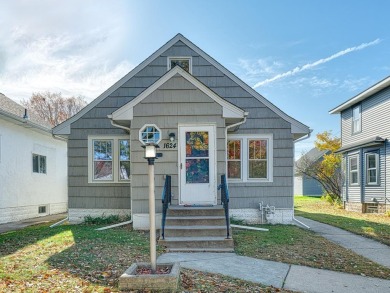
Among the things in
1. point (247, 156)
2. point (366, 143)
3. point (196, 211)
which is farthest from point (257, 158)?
point (366, 143)

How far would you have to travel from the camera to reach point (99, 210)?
390 inches

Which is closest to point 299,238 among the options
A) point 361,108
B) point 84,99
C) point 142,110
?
point 142,110

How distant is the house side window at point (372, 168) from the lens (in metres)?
15.0

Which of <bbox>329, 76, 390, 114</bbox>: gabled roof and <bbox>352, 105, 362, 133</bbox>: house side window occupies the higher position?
<bbox>329, 76, 390, 114</bbox>: gabled roof

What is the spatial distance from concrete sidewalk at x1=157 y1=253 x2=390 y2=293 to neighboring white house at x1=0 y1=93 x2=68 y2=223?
26.7 ft

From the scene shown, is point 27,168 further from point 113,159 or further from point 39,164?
point 113,159

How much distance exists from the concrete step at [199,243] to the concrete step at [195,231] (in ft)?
0.75

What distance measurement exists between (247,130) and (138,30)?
17.6 ft

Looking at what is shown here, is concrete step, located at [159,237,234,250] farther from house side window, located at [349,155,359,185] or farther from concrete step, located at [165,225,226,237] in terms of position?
house side window, located at [349,155,359,185]

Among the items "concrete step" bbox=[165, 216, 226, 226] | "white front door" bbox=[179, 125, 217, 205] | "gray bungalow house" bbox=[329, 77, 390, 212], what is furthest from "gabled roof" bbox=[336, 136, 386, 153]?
"concrete step" bbox=[165, 216, 226, 226]

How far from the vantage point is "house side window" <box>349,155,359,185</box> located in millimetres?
16578

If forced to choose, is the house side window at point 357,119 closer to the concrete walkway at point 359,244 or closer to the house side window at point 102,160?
the concrete walkway at point 359,244

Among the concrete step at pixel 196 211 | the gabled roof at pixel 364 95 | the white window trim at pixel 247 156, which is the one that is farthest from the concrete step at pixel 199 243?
the gabled roof at pixel 364 95

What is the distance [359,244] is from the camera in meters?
7.54
